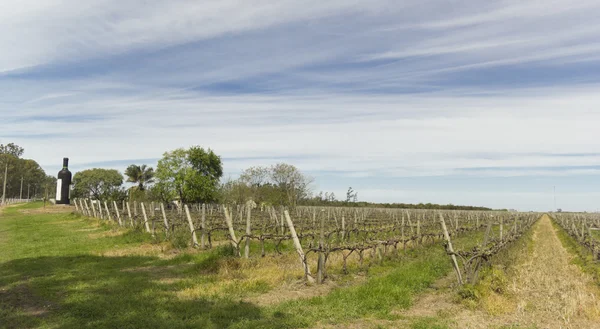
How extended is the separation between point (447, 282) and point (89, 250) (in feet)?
41.7

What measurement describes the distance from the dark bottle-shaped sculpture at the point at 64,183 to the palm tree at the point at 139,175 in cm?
1795

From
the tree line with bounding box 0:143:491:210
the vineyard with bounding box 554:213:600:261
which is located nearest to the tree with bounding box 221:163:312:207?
the tree line with bounding box 0:143:491:210

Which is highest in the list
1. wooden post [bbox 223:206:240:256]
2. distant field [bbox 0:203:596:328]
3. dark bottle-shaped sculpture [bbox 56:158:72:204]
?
dark bottle-shaped sculpture [bbox 56:158:72:204]

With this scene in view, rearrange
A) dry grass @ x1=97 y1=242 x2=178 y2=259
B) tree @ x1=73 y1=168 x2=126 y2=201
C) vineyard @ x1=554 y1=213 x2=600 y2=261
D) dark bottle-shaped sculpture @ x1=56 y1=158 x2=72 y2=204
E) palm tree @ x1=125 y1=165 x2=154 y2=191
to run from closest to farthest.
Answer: dry grass @ x1=97 y1=242 x2=178 y2=259, vineyard @ x1=554 y1=213 x2=600 y2=261, dark bottle-shaped sculpture @ x1=56 y1=158 x2=72 y2=204, palm tree @ x1=125 y1=165 x2=154 y2=191, tree @ x1=73 y1=168 x2=126 y2=201

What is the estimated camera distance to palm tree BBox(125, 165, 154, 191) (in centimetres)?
7069

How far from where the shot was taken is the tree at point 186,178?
4856 cm

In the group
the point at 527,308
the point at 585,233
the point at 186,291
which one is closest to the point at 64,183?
the point at 186,291

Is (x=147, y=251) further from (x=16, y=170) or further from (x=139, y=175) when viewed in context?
(x=16, y=170)

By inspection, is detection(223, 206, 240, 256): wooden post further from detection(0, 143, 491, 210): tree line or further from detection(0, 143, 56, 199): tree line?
detection(0, 143, 56, 199): tree line

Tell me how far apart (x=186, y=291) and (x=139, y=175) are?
217 feet

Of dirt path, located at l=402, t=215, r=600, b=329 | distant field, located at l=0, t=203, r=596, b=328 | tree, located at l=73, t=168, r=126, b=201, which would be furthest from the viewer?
tree, located at l=73, t=168, r=126, b=201

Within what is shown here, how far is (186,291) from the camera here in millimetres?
9508

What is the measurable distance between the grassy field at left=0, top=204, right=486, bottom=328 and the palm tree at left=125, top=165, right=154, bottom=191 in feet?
188

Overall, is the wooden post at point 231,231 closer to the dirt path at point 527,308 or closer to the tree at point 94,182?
the dirt path at point 527,308
